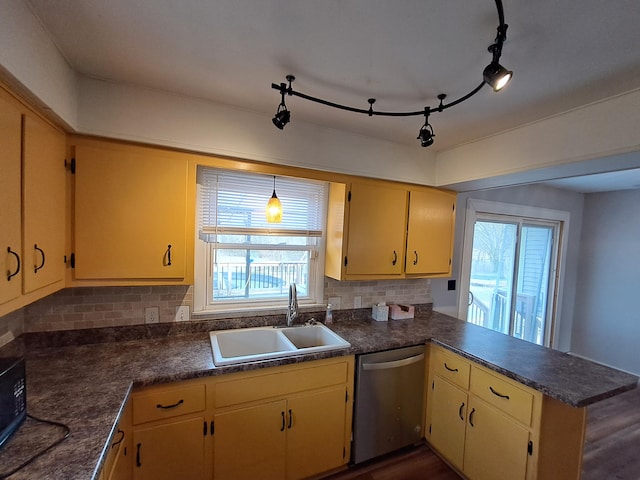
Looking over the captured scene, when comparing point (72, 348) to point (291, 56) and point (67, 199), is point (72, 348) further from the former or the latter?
point (291, 56)

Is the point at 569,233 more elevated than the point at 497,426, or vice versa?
the point at 569,233

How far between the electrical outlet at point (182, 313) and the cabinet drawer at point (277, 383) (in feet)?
2.00

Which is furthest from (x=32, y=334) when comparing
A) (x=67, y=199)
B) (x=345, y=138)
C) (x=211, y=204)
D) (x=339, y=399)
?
(x=345, y=138)

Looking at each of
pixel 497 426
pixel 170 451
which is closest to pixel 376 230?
pixel 497 426

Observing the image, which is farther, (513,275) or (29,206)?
(513,275)

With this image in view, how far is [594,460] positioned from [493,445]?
1.31 meters

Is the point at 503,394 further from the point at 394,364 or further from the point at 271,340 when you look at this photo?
the point at 271,340

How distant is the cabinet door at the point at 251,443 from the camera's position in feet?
5.25

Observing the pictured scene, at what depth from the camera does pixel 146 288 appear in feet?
6.21

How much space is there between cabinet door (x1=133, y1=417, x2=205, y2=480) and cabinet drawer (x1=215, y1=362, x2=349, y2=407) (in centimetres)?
18

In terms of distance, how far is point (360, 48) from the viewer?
1.22 meters

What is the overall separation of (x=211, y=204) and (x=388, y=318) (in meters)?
1.73

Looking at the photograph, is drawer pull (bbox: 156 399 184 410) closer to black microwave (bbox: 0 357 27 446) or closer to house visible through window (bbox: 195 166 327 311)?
black microwave (bbox: 0 357 27 446)

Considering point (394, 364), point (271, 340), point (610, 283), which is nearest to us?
point (394, 364)
